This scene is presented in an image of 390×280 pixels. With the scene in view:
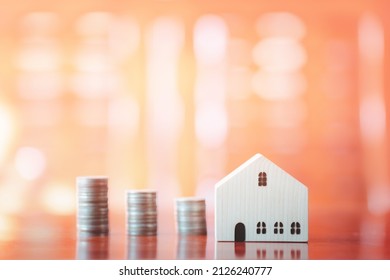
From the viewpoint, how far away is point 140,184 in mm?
2789

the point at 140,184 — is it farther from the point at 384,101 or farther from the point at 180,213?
the point at 384,101

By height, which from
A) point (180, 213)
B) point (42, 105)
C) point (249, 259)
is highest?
point (42, 105)

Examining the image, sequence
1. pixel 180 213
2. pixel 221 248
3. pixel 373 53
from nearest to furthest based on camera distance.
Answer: pixel 221 248, pixel 180 213, pixel 373 53

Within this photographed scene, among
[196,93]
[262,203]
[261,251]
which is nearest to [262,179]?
[262,203]

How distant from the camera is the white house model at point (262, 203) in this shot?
87.5 inches

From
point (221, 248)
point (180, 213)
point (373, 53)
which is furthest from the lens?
point (373, 53)

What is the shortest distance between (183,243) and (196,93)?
0.64 meters

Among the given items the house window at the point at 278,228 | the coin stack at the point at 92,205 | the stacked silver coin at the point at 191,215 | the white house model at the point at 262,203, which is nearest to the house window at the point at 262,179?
the white house model at the point at 262,203

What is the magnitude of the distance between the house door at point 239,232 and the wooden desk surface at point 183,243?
0.12ft

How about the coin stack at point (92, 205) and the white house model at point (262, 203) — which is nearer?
the white house model at point (262, 203)

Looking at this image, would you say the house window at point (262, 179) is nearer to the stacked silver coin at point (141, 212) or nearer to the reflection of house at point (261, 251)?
the reflection of house at point (261, 251)

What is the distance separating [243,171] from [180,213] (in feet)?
1.07

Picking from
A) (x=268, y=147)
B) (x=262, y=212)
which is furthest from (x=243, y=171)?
(x=268, y=147)

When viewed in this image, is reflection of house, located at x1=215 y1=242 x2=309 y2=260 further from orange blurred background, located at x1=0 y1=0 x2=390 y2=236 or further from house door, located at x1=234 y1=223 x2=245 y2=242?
orange blurred background, located at x1=0 y1=0 x2=390 y2=236
